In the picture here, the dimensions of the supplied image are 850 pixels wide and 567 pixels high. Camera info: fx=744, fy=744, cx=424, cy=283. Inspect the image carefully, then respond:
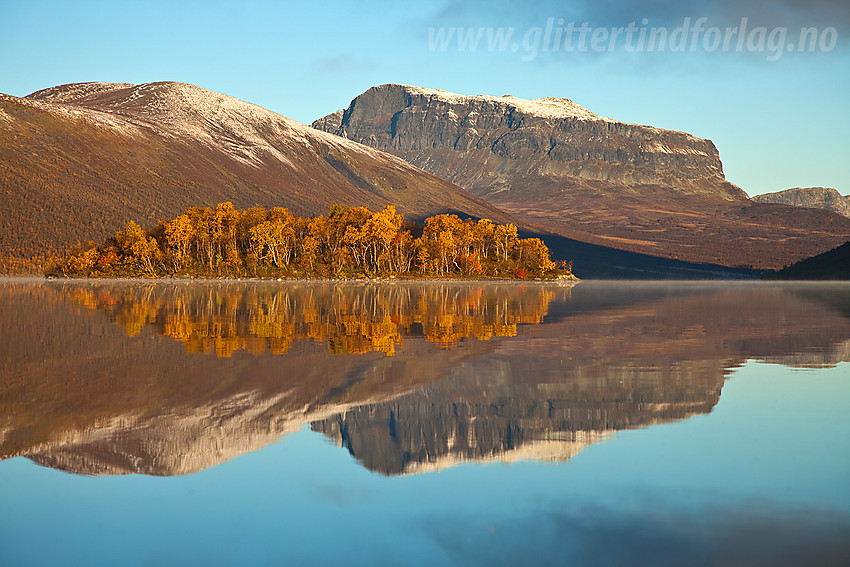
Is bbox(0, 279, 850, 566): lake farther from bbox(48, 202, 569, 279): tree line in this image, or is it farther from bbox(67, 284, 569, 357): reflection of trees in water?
bbox(48, 202, 569, 279): tree line

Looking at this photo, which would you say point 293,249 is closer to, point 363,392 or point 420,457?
point 363,392

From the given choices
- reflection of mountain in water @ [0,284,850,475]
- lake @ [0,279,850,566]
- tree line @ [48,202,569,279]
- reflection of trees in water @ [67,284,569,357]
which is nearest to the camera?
lake @ [0,279,850,566]

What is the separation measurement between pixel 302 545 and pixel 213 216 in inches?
6834

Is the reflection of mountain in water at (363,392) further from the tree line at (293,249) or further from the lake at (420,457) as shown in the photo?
the tree line at (293,249)

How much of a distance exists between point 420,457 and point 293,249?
168 m

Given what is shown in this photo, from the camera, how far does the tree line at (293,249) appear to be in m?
168

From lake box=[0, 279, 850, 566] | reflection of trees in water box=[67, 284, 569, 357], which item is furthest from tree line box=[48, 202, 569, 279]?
lake box=[0, 279, 850, 566]

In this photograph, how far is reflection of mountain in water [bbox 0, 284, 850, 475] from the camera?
52.1 ft

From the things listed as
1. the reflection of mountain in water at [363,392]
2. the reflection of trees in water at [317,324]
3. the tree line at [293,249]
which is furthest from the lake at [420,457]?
the tree line at [293,249]

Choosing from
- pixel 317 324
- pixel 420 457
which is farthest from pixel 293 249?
pixel 420 457

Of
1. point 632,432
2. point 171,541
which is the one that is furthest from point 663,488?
point 171,541

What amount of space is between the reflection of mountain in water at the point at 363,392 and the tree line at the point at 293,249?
128 m

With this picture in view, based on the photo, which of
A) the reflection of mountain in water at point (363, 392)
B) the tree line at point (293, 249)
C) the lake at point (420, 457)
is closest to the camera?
the lake at point (420, 457)

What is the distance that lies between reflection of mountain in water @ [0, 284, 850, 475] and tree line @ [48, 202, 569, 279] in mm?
128406
